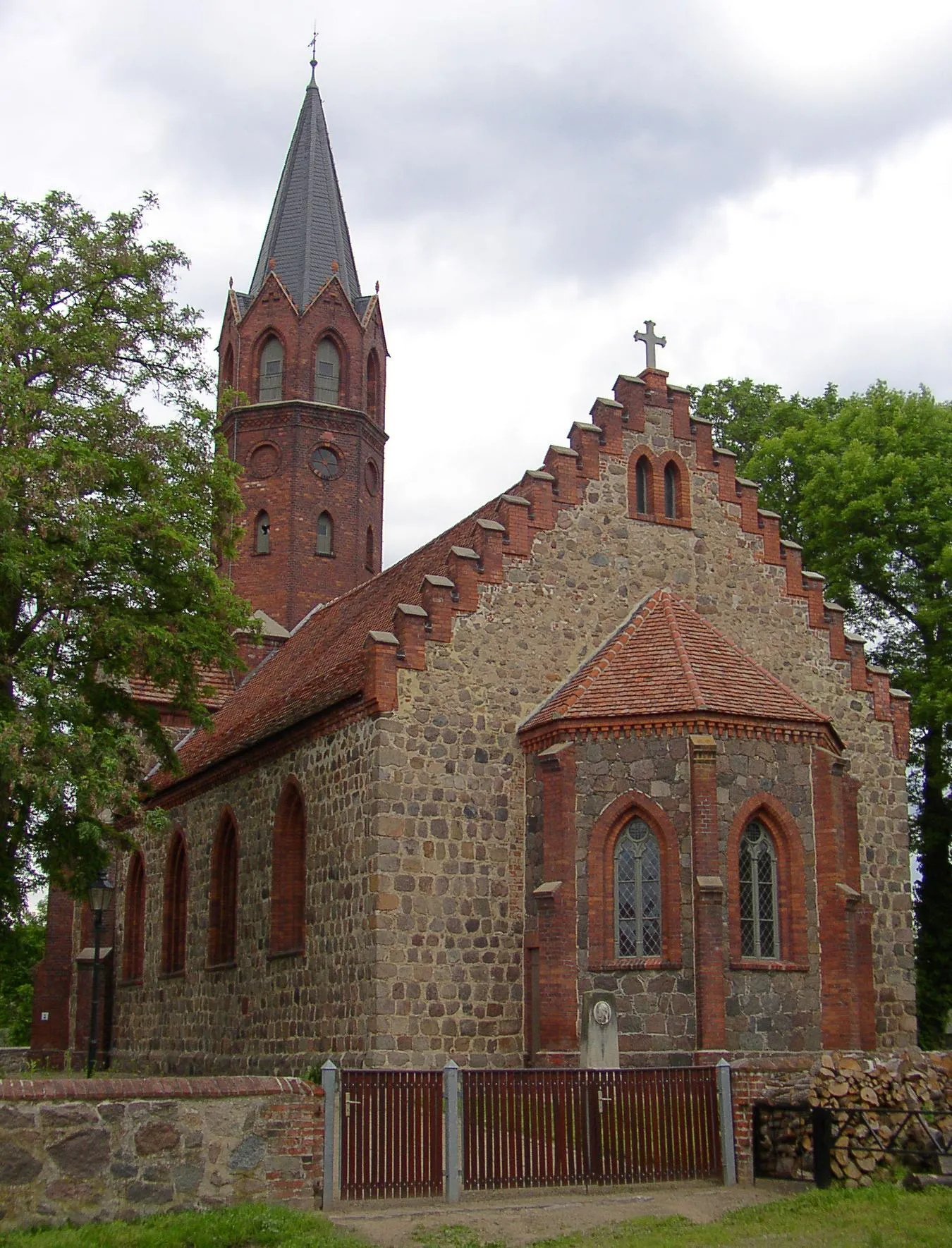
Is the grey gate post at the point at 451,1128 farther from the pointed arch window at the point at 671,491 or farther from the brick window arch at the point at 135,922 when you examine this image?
the brick window arch at the point at 135,922

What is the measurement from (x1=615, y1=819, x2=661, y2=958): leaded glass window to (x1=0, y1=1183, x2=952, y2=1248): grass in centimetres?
665

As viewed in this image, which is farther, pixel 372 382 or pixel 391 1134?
pixel 372 382

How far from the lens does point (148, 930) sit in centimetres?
2995

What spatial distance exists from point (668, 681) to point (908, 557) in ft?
50.8

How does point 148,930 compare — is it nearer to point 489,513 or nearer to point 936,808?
point 489,513

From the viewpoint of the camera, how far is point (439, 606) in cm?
2148

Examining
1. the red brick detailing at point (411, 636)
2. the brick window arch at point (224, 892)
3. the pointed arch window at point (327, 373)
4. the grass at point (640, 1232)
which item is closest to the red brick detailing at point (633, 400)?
the red brick detailing at point (411, 636)

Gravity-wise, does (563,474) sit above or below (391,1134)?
above

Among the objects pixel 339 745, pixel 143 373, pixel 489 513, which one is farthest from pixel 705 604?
pixel 143 373

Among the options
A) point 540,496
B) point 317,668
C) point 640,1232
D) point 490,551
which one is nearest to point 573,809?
point 490,551

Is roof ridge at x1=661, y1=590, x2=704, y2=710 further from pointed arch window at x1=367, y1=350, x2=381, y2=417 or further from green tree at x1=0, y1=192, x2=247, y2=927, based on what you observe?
pointed arch window at x1=367, y1=350, x2=381, y2=417

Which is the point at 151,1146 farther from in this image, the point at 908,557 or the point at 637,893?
the point at 908,557

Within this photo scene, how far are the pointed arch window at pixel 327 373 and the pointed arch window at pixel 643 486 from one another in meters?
16.3

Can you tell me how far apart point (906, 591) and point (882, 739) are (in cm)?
977
